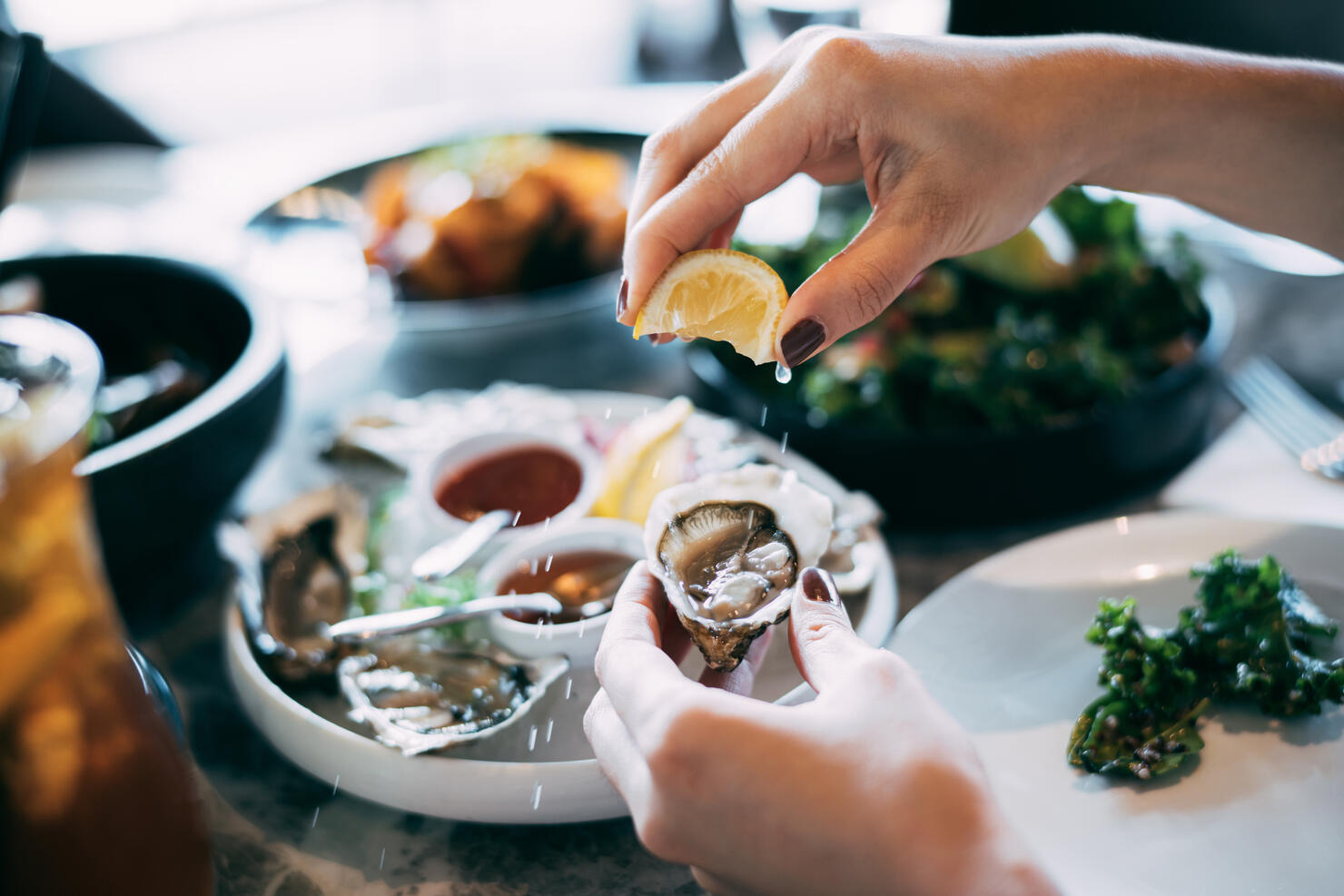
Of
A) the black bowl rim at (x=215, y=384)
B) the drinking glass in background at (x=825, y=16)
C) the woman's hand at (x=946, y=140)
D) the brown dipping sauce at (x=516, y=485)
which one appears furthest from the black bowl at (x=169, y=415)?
the drinking glass in background at (x=825, y=16)

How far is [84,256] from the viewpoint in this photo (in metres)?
1.38

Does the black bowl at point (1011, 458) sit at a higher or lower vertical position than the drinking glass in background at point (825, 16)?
lower

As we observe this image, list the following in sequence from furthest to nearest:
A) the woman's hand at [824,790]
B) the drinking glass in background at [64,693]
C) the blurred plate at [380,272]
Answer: the blurred plate at [380,272]
the woman's hand at [824,790]
the drinking glass in background at [64,693]

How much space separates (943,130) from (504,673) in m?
0.71

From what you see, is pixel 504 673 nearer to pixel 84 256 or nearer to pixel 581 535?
pixel 581 535

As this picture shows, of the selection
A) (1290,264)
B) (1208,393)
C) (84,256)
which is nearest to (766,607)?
(1208,393)

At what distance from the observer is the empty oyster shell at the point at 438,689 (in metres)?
0.86

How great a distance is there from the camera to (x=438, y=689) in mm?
928

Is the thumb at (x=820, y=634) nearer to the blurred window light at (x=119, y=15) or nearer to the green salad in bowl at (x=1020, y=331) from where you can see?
the green salad in bowl at (x=1020, y=331)

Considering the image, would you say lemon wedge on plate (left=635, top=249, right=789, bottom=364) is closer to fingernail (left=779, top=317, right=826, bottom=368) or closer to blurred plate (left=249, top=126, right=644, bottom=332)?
fingernail (left=779, top=317, right=826, bottom=368)

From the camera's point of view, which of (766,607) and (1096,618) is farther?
(1096,618)

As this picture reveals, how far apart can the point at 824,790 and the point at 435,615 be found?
1.62 feet

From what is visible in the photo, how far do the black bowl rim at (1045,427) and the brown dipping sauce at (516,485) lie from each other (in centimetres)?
28

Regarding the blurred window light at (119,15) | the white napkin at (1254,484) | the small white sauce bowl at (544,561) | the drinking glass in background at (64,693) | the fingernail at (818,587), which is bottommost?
the blurred window light at (119,15)
